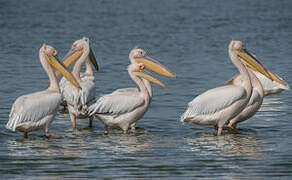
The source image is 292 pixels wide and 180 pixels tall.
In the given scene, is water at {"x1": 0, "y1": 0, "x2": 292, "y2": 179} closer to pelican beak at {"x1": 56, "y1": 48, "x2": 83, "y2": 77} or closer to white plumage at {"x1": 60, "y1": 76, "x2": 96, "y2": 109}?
white plumage at {"x1": 60, "y1": 76, "x2": 96, "y2": 109}

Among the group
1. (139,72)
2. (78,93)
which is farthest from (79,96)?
(139,72)

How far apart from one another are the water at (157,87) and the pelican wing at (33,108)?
0.28m

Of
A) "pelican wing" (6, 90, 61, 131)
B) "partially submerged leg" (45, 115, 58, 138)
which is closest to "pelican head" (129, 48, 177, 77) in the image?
"pelican wing" (6, 90, 61, 131)

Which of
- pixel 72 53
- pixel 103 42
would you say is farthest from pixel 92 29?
pixel 72 53

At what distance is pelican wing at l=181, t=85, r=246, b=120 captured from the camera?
8.83 m

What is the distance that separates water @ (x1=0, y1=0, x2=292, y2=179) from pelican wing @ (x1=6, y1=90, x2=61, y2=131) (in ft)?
0.92

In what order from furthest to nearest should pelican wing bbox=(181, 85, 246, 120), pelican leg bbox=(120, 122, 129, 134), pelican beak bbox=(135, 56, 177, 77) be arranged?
pelican beak bbox=(135, 56, 177, 77) → pelican leg bbox=(120, 122, 129, 134) → pelican wing bbox=(181, 85, 246, 120)

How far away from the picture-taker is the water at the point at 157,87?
7.38m

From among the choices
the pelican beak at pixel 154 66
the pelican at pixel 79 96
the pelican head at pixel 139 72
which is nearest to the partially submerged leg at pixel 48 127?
the pelican at pixel 79 96

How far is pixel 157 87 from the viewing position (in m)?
12.0

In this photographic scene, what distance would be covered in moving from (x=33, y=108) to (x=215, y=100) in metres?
2.20

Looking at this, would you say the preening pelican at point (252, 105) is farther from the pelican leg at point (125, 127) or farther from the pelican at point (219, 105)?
the pelican leg at point (125, 127)

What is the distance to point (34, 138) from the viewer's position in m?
8.74

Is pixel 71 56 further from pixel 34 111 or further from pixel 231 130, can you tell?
pixel 231 130
